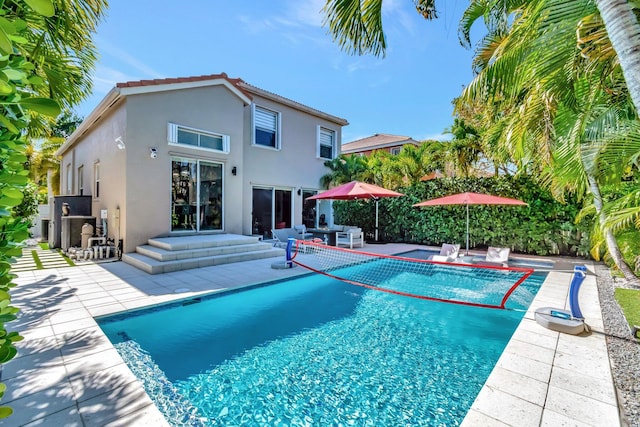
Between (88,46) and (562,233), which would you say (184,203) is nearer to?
(88,46)

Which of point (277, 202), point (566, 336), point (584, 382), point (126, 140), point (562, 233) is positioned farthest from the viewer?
point (277, 202)

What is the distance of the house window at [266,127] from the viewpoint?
17.5 m

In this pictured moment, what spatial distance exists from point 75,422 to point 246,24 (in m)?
13.8

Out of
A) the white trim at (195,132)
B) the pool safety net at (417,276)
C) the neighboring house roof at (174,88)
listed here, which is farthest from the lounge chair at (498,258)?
the neighboring house roof at (174,88)

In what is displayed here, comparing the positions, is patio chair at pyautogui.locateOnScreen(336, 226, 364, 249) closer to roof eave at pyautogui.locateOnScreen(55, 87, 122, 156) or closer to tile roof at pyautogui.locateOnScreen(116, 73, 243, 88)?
tile roof at pyautogui.locateOnScreen(116, 73, 243, 88)

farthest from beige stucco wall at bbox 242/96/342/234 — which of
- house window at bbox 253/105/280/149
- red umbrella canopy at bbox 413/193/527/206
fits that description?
red umbrella canopy at bbox 413/193/527/206

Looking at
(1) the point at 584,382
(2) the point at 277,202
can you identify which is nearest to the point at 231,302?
(1) the point at 584,382

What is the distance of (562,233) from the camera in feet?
43.6

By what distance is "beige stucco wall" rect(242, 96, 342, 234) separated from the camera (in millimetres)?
16953

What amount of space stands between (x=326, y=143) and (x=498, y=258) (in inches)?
558

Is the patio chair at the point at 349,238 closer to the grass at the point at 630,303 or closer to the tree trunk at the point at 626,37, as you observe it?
the grass at the point at 630,303

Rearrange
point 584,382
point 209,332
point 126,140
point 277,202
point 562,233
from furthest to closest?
point 277,202, point 562,233, point 126,140, point 209,332, point 584,382

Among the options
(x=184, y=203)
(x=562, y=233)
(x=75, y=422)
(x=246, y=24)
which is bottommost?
(x=75, y=422)

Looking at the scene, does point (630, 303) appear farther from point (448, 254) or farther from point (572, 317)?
point (448, 254)
